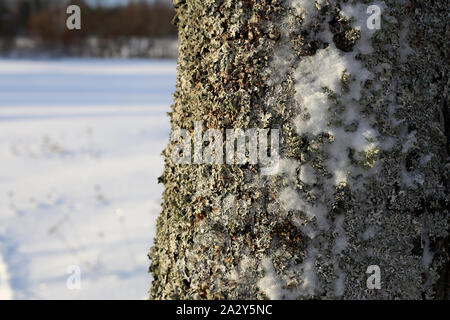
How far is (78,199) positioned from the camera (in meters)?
4.29

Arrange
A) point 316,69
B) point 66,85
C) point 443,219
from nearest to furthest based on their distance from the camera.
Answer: point 316,69 → point 443,219 → point 66,85

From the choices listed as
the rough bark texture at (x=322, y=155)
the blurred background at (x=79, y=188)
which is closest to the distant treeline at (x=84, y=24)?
the blurred background at (x=79, y=188)

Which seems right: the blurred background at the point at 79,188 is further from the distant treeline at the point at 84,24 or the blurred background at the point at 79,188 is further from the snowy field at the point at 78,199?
the distant treeline at the point at 84,24

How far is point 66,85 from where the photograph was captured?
13.9m

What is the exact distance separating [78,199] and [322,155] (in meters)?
3.53

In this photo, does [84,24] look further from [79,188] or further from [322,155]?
[322,155]

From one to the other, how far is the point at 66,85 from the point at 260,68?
13722 mm

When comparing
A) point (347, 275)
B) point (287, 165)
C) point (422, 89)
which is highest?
point (422, 89)

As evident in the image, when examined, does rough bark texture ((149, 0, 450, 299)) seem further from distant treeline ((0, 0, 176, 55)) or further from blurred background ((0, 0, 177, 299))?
distant treeline ((0, 0, 176, 55))

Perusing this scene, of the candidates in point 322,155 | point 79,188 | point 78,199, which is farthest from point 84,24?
point 322,155

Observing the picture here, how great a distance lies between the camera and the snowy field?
2980mm

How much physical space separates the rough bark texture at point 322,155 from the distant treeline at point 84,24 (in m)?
32.7
